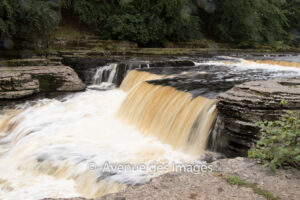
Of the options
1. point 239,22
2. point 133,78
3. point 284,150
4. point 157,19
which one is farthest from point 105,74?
point 239,22

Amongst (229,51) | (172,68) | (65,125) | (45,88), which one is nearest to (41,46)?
(45,88)

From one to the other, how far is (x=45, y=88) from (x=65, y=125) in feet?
10.8

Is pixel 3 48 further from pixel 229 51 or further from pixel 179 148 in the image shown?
pixel 229 51

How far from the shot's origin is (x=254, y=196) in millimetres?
2533

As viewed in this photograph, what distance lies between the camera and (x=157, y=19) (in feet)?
62.0

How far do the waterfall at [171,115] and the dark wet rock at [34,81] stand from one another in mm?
2932

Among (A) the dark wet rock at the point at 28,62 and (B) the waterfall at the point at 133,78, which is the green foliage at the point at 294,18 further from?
(A) the dark wet rock at the point at 28,62

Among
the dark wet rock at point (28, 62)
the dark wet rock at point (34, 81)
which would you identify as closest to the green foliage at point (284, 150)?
the dark wet rock at point (34, 81)

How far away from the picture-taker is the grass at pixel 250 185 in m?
2.52

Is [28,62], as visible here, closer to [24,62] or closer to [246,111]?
[24,62]

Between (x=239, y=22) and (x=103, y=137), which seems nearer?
(x=103, y=137)

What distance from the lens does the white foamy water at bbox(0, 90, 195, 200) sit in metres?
4.54

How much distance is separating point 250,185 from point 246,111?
2421 millimetres

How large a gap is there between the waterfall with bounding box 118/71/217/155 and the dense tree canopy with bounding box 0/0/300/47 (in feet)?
21.9
